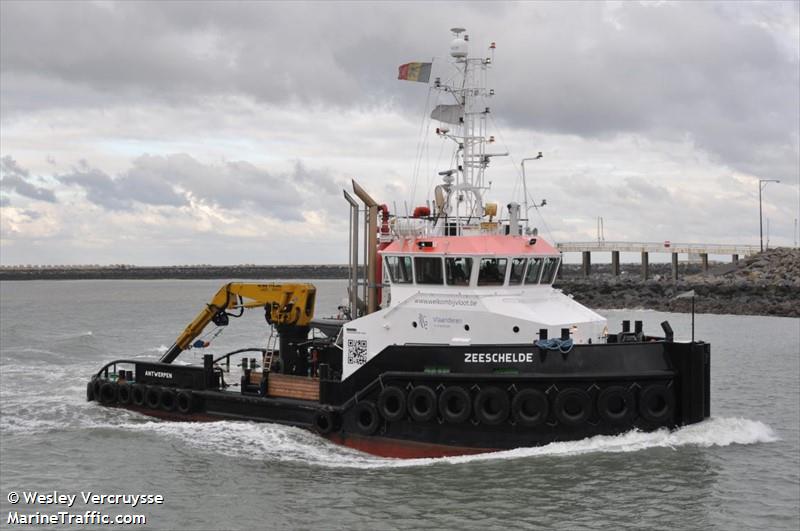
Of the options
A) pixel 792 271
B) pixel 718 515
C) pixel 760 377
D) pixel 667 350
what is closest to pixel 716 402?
pixel 760 377

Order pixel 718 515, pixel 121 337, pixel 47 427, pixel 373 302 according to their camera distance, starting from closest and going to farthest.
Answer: pixel 718 515, pixel 373 302, pixel 47 427, pixel 121 337

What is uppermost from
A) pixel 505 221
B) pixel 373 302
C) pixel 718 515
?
pixel 505 221

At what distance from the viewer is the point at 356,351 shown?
14.8 m

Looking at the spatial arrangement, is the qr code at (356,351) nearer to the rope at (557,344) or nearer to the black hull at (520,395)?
the black hull at (520,395)

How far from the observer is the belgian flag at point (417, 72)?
15.4 metres

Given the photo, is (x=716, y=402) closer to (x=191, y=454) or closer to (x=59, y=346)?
(x=191, y=454)

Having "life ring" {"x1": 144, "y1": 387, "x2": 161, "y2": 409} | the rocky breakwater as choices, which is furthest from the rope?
the rocky breakwater

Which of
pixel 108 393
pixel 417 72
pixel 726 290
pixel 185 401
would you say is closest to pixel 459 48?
pixel 417 72

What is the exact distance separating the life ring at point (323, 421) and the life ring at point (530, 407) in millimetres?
3233

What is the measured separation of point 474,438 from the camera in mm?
13359

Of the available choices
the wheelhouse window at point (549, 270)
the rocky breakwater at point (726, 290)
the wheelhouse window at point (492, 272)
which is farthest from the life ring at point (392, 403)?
the rocky breakwater at point (726, 290)

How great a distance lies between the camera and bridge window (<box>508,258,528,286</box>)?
14.3 meters

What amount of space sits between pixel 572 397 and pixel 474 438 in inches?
64.6

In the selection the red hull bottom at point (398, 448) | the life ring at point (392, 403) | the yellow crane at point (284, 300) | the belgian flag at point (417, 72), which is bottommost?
the red hull bottom at point (398, 448)
